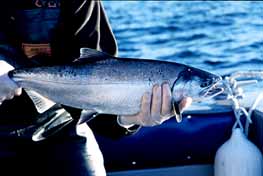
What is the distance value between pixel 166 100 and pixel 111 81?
0.78 feet

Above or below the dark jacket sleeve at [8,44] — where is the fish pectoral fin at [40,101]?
below

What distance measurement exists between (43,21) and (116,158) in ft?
3.14

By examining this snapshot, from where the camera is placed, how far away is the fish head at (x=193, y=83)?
103 inches

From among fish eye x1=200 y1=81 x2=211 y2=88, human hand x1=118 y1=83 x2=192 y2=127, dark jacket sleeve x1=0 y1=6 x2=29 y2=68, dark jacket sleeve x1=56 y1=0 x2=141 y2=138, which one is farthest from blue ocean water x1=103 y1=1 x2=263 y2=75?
fish eye x1=200 y1=81 x2=211 y2=88

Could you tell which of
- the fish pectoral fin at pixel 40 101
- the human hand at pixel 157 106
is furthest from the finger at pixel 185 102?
the fish pectoral fin at pixel 40 101

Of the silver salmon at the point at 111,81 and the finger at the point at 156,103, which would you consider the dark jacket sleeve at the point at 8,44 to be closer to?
the silver salmon at the point at 111,81

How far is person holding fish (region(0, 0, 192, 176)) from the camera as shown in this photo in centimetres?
309

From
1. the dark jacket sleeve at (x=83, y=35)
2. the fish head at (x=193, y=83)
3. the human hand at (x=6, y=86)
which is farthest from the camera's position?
the dark jacket sleeve at (x=83, y=35)

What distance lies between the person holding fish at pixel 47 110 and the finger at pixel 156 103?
0.81 ft

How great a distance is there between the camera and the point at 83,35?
3.27 metres

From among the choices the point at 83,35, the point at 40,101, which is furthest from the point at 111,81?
the point at 83,35

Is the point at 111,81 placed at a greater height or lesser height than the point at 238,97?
greater

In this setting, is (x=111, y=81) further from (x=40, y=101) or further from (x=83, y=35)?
(x=83, y=35)

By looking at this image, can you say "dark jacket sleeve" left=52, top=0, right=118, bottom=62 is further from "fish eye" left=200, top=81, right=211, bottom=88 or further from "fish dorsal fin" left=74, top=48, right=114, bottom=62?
"fish eye" left=200, top=81, right=211, bottom=88
